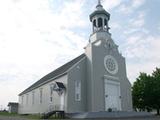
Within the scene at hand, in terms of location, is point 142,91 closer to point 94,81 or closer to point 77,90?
point 94,81

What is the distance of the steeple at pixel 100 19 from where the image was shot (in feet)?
125

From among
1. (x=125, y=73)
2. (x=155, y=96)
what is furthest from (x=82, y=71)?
(x=155, y=96)

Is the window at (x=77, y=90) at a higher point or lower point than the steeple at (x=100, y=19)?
lower

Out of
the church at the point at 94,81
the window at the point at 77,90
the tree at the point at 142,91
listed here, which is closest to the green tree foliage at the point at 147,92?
the tree at the point at 142,91

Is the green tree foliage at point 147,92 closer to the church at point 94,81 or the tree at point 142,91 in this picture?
the tree at point 142,91

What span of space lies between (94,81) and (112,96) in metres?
4.02

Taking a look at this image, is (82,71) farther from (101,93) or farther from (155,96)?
(155,96)

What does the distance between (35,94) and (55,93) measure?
10343 mm

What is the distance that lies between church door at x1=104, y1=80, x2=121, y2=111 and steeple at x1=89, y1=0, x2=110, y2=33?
8.49 m

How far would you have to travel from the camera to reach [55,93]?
34.8 meters

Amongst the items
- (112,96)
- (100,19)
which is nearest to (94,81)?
(112,96)

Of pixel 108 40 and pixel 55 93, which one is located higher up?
pixel 108 40

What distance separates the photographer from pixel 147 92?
45344 mm

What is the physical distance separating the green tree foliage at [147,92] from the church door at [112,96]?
11393mm
